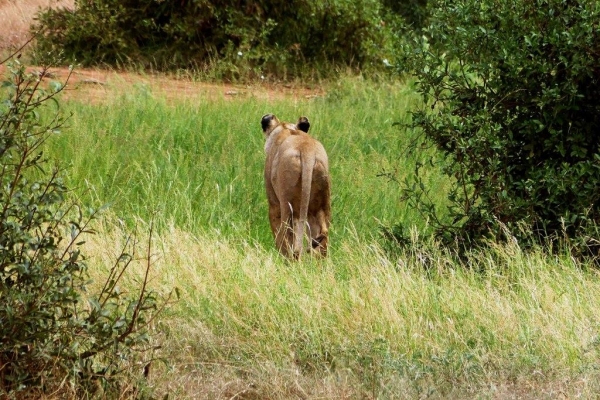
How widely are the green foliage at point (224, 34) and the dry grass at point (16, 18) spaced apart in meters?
1.22

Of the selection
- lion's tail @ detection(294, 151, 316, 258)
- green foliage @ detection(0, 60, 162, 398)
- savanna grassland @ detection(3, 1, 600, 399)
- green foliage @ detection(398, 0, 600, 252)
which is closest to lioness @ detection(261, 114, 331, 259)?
lion's tail @ detection(294, 151, 316, 258)

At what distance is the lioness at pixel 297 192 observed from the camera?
24.9 feet

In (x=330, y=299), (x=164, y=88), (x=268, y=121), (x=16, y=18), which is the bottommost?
(x=16, y=18)

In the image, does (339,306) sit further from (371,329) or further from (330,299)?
(371,329)

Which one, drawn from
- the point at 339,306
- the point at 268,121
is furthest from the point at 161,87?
the point at 339,306

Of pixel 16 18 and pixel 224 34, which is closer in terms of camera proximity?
pixel 224 34

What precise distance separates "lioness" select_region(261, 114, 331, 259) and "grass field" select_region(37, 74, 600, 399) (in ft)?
0.56

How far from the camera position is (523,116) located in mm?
7480

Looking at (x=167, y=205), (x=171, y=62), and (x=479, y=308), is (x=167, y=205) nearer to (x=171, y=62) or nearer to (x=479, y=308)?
(x=479, y=308)

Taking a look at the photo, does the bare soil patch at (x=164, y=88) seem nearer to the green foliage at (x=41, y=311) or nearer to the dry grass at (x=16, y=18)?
the dry grass at (x=16, y=18)

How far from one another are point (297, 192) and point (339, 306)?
6.57ft

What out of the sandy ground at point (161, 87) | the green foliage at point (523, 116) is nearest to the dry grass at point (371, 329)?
the green foliage at point (523, 116)

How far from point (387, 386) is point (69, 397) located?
53.4 inches

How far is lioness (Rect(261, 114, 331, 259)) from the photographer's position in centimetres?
759
